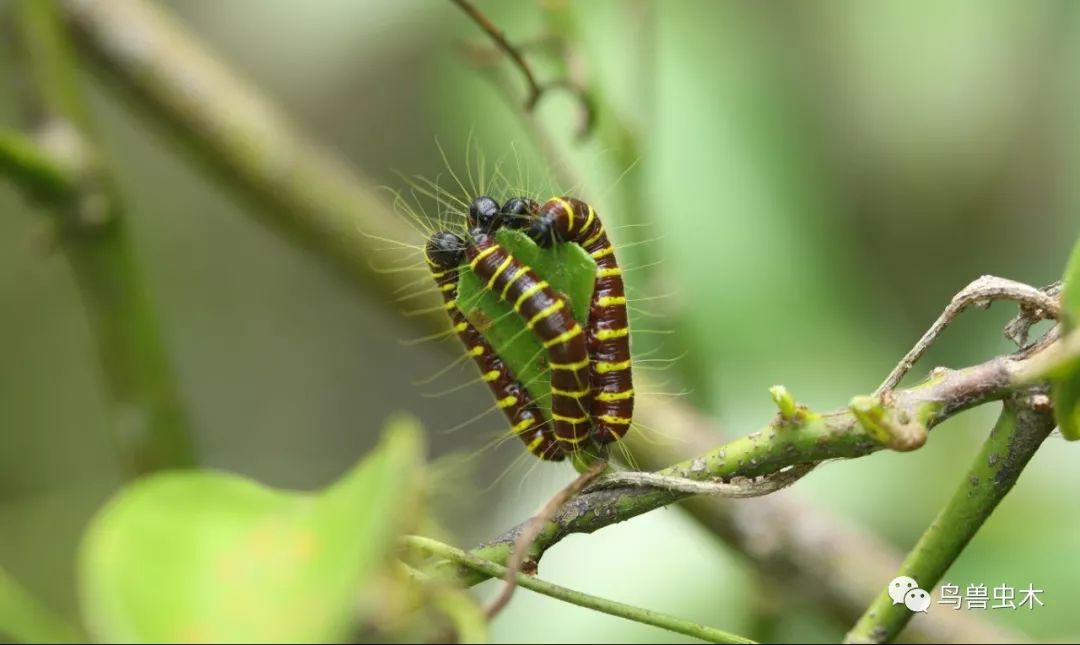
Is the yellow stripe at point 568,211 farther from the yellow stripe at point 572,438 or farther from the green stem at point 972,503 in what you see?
the green stem at point 972,503

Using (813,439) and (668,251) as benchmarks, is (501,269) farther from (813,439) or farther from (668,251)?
(668,251)

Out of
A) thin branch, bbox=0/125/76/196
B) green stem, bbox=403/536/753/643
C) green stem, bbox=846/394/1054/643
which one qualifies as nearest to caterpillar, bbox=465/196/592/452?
green stem, bbox=403/536/753/643

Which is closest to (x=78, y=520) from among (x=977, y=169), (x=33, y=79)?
(x=33, y=79)

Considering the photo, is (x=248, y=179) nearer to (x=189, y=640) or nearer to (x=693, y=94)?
(x=693, y=94)

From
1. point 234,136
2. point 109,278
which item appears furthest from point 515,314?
point 234,136

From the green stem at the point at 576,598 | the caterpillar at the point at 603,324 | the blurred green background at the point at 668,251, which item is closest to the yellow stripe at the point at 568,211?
the caterpillar at the point at 603,324

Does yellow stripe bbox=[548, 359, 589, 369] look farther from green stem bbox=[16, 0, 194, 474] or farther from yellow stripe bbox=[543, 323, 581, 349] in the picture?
green stem bbox=[16, 0, 194, 474]
